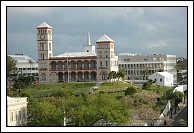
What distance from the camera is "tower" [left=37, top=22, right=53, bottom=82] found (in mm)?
78875

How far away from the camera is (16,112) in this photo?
32250mm

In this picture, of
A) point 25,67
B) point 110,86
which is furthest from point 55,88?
point 25,67

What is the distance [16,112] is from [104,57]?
45.0 meters

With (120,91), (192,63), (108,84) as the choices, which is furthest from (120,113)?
(108,84)

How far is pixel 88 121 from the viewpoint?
3212 cm

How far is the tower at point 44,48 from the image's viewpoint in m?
78.9

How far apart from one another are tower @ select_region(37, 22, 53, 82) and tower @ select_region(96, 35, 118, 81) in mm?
10536

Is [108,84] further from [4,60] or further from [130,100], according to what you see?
[4,60]

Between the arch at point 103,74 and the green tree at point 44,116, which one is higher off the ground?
the arch at point 103,74

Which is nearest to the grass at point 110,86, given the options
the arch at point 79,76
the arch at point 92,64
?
the arch at point 92,64

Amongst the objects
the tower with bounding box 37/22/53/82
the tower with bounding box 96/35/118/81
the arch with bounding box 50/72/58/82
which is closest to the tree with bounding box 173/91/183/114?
the tower with bounding box 96/35/118/81

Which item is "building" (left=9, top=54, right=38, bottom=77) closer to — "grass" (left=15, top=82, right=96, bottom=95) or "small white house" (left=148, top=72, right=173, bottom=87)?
"grass" (left=15, top=82, right=96, bottom=95)

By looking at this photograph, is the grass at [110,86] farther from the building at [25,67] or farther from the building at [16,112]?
the building at [25,67]

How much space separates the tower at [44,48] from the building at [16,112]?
45326 mm
